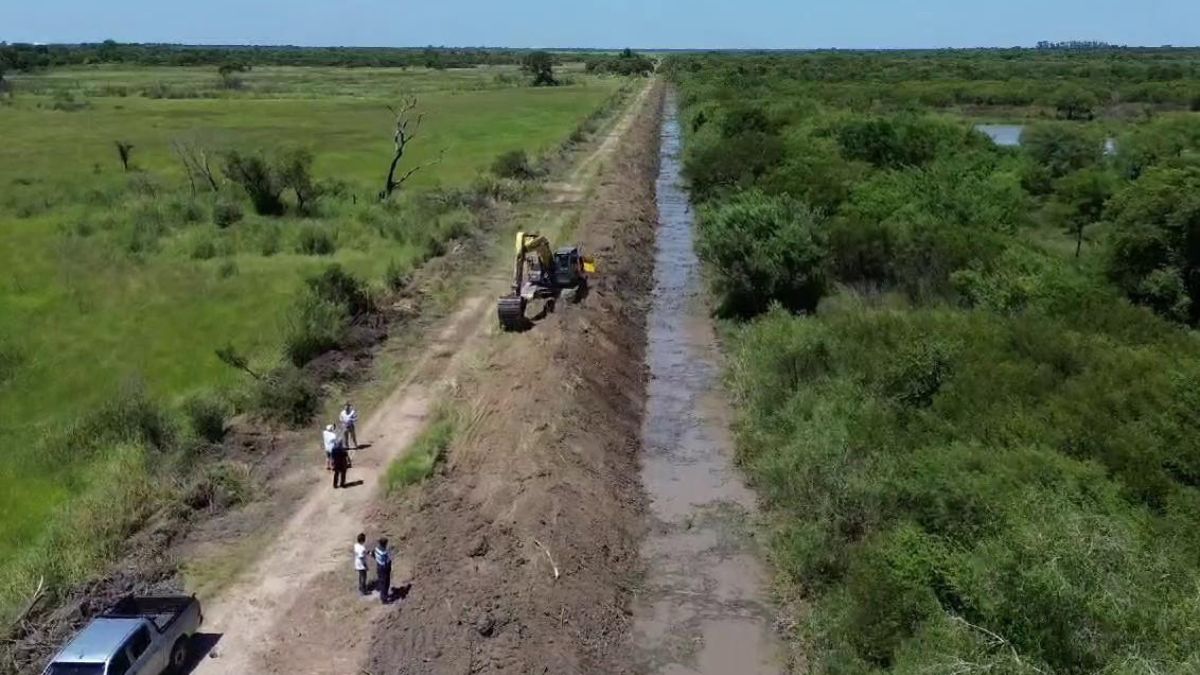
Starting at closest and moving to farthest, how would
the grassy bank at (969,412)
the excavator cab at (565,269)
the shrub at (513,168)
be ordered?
1. the grassy bank at (969,412)
2. the excavator cab at (565,269)
3. the shrub at (513,168)

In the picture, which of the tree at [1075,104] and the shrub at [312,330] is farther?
the tree at [1075,104]

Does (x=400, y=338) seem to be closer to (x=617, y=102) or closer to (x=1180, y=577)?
(x=1180, y=577)

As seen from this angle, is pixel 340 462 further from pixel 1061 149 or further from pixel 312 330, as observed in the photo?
pixel 1061 149

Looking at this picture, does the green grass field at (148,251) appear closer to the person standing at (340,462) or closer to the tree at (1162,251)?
the person standing at (340,462)

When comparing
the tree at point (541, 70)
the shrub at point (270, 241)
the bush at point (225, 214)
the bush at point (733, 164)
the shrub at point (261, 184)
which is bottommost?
the shrub at point (270, 241)

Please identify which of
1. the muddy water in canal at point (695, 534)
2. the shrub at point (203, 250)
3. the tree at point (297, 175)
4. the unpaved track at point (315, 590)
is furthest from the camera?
the tree at point (297, 175)

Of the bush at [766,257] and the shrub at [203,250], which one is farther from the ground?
the bush at [766,257]

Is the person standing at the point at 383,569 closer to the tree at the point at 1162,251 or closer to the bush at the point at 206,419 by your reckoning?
the bush at the point at 206,419

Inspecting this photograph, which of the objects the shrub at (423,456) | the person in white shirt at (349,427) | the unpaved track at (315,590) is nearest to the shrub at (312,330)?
the unpaved track at (315,590)
